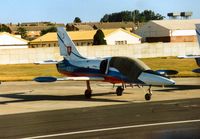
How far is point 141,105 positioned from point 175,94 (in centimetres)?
530

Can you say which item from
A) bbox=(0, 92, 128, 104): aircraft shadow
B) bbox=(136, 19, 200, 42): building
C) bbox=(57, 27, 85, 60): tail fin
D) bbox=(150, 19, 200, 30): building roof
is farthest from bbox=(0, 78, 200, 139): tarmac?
bbox=(150, 19, 200, 30): building roof

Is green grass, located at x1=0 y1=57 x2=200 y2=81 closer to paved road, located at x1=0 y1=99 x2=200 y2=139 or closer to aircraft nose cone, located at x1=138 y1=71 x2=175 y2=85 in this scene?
aircraft nose cone, located at x1=138 y1=71 x2=175 y2=85

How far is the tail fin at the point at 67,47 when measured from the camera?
27516mm

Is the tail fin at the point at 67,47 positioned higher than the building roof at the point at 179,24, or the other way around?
the building roof at the point at 179,24

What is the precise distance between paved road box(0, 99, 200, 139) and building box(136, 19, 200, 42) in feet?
328

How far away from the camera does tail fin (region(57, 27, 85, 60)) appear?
1083 inches

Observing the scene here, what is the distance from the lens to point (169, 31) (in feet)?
403

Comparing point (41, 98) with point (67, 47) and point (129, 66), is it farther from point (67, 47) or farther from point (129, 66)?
point (129, 66)

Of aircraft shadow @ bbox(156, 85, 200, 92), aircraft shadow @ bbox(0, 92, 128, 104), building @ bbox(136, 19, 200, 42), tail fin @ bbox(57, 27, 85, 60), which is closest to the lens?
aircraft shadow @ bbox(0, 92, 128, 104)

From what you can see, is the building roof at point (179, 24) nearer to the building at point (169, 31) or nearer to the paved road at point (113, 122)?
the building at point (169, 31)

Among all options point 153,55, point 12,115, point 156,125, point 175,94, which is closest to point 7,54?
point 153,55

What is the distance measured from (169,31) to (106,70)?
99771 mm

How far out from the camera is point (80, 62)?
86.8ft

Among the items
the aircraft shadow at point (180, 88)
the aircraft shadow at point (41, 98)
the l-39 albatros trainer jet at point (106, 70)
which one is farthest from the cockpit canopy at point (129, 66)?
the aircraft shadow at point (180, 88)
